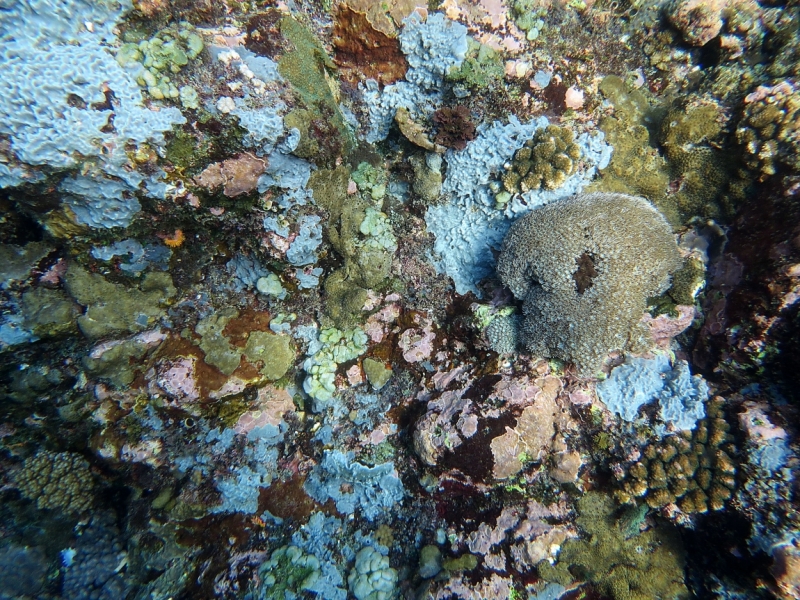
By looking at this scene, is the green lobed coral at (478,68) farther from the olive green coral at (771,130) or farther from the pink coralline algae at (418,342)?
the pink coralline algae at (418,342)

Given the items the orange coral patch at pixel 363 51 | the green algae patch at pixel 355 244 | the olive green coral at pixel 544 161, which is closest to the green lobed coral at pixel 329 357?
the green algae patch at pixel 355 244

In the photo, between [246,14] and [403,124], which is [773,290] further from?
[246,14]

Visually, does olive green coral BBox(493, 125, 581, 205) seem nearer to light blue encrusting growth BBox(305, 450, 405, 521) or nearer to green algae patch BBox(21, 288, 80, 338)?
light blue encrusting growth BBox(305, 450, 405, 521)

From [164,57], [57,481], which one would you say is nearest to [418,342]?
[164,57]

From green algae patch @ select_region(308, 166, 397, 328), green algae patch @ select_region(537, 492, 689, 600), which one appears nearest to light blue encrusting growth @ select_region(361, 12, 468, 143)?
green algae patch @ select_region(308, 166, 397, 328)

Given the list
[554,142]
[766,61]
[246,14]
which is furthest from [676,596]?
[246,14]

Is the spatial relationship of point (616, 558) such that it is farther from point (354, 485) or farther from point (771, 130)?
point (771, 130)

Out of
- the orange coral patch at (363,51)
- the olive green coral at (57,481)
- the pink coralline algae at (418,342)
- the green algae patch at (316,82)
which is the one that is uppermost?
the orange coral patch at (363,51)
